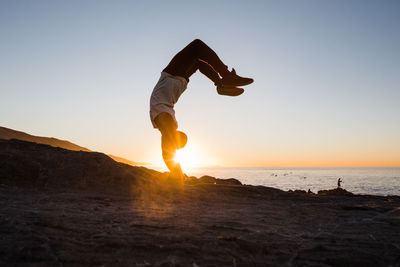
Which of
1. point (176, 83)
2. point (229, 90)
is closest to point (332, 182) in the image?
point (229, 90)

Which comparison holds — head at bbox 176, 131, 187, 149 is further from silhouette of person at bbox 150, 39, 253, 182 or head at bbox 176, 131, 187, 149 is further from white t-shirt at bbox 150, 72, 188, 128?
white t-shirt at bbox 150, 72, 188, 128

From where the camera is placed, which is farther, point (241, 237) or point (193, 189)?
point (193, 189)

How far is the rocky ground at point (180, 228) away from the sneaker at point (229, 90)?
1.52 metres

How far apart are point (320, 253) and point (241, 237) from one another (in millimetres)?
463

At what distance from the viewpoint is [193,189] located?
3.90m

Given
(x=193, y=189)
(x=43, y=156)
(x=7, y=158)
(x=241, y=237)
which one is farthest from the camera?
(x=43, y=156)

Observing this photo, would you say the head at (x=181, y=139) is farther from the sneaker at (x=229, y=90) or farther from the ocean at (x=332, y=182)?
the ocean at (x=332, y=182)

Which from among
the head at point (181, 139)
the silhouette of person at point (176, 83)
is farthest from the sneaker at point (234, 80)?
the head at point (181, 139)

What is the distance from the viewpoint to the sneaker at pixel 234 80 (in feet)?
13.3

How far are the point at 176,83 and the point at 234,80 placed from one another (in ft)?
2.87

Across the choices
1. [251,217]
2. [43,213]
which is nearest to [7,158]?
[43,213]

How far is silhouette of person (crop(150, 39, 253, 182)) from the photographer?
13.2 feet

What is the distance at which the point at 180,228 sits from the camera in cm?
187

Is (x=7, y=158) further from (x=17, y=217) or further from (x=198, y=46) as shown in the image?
(x=198, y=46)
